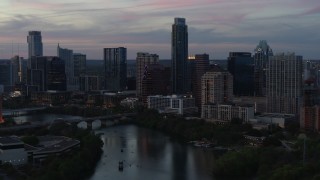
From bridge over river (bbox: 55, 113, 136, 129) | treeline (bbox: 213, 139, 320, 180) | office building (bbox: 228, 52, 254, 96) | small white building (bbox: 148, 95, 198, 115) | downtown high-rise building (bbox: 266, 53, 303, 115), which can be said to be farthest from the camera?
office building (bbox: 228, 52, 254, 96)

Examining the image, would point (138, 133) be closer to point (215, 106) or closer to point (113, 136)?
point (113, 136)

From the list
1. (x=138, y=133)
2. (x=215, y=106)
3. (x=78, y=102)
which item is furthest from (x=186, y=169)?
(x=78, y=102)

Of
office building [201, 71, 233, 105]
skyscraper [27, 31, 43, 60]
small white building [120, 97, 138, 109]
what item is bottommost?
small white building [120, 97, 138, 109]

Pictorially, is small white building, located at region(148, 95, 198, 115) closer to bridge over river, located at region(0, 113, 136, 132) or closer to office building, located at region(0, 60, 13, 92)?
bridge over river, located at region(0, 113, 136, 132)

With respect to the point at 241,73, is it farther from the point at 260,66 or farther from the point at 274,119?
the point at 274,119

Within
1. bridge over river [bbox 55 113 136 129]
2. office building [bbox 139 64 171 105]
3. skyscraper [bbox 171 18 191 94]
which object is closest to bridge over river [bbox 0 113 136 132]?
bridge over river [bbox 55 113 136 129]

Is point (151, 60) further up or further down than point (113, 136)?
further up

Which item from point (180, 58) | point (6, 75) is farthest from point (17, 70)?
point (180, 58)
